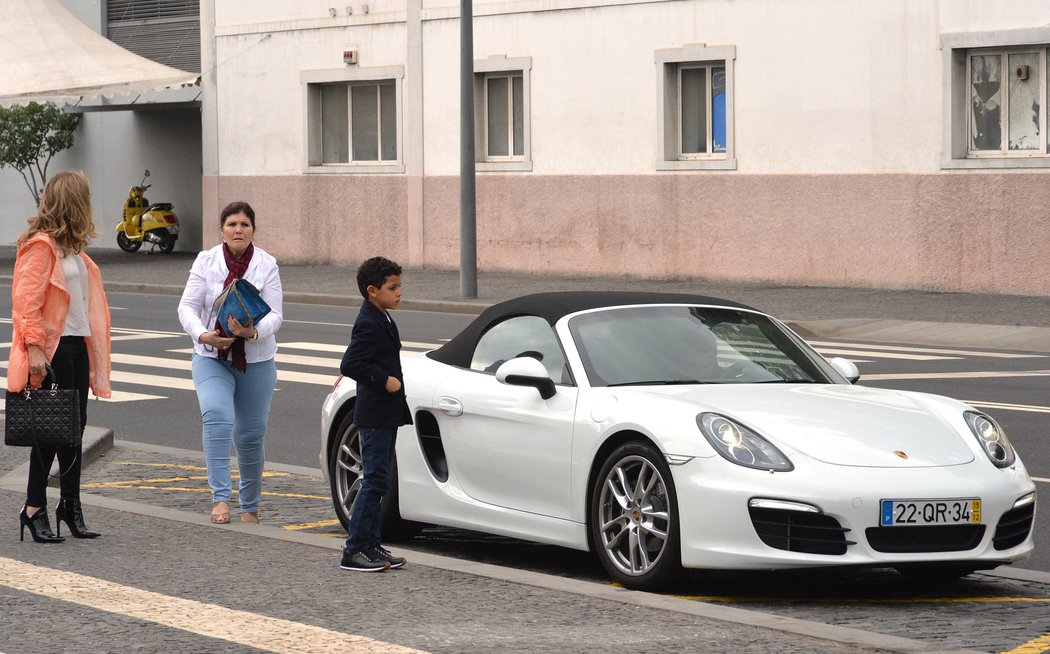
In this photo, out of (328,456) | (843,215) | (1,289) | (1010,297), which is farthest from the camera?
(1,289)

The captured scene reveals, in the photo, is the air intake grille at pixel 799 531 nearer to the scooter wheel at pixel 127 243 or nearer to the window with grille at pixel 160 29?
the scooter wheel at pixel 127 243

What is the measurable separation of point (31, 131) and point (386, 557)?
30.4 m

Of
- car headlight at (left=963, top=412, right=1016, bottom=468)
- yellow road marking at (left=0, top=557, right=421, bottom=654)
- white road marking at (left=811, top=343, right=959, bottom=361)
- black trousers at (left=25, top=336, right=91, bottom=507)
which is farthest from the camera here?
white road marking at (left=811, top=343, right=959, bottom=361)

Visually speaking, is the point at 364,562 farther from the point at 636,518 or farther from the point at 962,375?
the point at 962,375

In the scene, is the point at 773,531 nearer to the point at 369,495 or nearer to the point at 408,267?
the point at 369,495

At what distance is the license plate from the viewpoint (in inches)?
271

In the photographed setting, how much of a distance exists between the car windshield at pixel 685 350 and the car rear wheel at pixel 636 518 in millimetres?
525

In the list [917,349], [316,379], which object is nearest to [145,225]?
[917,349]

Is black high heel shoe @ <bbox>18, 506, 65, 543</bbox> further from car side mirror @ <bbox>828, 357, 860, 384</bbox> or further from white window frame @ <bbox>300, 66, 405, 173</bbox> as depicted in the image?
white window frame @ <bbox>300, 66, 405, 173</bbox>

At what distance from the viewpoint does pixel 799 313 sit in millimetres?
22578

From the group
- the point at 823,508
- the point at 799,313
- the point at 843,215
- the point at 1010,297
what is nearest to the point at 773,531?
the point at 823,508

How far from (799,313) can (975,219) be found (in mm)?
3871

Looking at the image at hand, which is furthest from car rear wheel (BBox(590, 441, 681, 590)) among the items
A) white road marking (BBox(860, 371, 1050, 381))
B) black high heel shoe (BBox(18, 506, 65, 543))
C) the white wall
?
the white wall

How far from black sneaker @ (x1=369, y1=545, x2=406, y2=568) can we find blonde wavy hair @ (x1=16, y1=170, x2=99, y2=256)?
208cm
